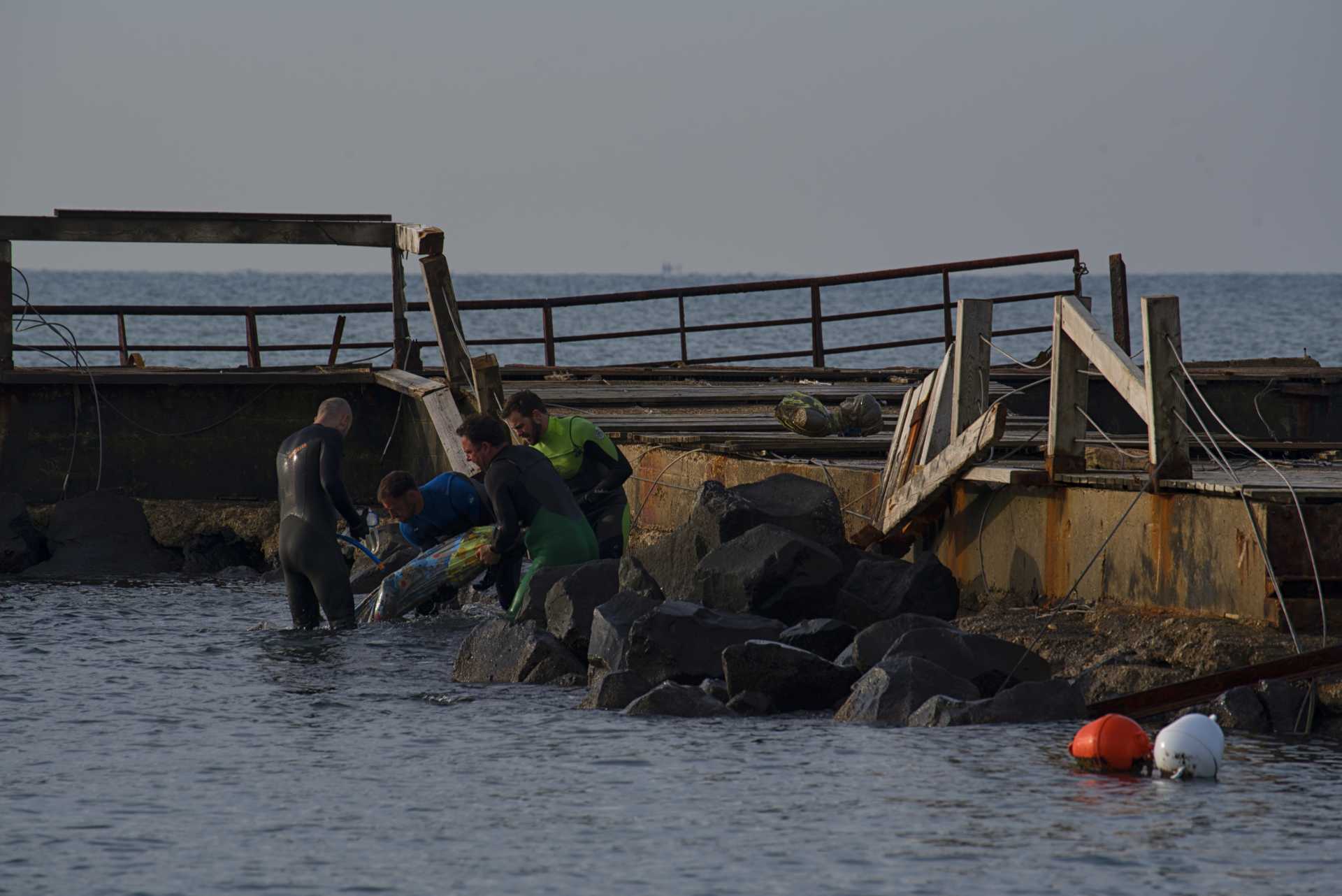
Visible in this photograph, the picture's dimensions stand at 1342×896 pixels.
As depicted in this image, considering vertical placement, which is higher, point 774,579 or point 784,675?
point 774,579

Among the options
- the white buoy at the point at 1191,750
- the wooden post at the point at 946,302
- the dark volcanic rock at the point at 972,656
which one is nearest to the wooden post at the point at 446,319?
the dark volcanic rock at the point at 972,656

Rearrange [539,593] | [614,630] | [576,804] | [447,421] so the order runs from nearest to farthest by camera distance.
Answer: [576,804] < [614,630] < [539,593] < [447,421]

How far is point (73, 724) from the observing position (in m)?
9.54

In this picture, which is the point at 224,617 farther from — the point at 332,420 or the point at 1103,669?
the point at 1103,669

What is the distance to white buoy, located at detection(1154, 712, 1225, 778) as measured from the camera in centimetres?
787

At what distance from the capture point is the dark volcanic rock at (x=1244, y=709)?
8648 millimetres

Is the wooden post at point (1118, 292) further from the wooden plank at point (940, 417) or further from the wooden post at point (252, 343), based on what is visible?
the wooden plank at point (940, 417)

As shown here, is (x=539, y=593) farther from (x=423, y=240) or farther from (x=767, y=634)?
(x=423, y=240)

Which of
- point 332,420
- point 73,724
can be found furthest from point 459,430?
point 73,724

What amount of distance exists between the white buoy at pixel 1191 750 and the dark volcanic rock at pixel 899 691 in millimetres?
1392

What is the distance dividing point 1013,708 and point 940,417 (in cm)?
288

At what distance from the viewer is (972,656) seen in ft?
30.8

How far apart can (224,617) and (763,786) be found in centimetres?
670

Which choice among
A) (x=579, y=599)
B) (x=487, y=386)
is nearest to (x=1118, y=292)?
(x=487, y=386)
